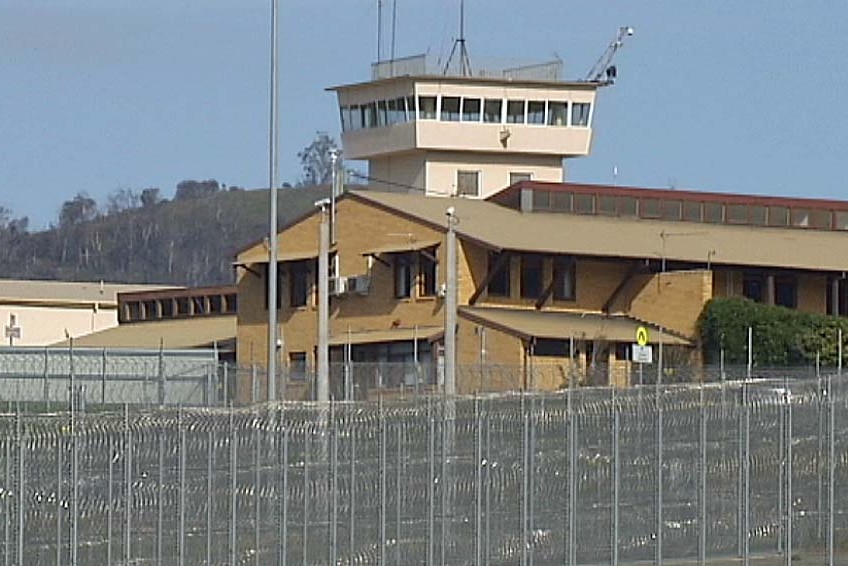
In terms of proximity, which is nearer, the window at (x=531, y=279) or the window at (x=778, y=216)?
the window at (x=531, y=279)

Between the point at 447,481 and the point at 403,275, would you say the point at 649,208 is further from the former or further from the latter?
the point at 447,481

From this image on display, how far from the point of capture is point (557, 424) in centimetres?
2298

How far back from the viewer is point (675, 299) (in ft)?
205

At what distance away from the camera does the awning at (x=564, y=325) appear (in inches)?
2292

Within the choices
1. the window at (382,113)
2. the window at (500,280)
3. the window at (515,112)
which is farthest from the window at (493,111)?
the window at (500,280)

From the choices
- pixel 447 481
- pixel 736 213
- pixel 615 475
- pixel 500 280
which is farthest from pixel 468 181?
pixel 447 481

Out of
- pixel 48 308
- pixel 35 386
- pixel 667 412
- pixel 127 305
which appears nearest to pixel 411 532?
pixel 667 412

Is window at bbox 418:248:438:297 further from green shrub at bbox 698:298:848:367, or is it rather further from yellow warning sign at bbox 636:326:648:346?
green shrub at bbox 698:298:848:367

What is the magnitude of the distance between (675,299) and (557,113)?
19.4 metres

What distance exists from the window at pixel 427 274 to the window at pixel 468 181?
17770 mm

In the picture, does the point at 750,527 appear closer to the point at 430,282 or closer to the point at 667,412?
the point at 667,412

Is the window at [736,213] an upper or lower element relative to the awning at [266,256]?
upper

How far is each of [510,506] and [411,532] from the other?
1346 millimetres

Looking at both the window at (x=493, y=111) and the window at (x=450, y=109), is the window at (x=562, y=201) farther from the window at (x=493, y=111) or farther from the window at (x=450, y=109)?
the window at (x=493, y=111)
